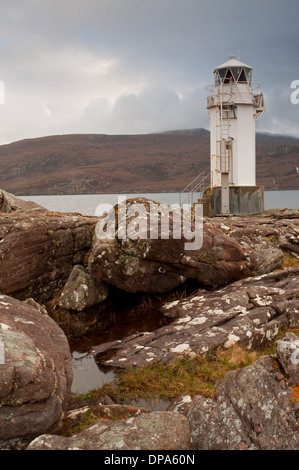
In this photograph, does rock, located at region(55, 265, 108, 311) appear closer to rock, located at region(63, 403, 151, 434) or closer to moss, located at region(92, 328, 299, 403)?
moss, located at region(92, 328, 299, 403)

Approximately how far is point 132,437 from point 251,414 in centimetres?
154

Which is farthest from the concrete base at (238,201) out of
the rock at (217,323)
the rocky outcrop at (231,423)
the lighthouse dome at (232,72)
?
the rocky outcrop at (231,423)

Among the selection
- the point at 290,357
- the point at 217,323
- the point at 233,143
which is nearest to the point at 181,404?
the point at 290,357

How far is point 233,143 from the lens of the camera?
41.9 meters

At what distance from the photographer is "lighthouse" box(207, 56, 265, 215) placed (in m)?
40.8

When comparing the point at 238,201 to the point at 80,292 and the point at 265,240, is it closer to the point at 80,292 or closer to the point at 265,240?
the point at 265,240

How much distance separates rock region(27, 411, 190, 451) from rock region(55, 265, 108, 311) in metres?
8.31

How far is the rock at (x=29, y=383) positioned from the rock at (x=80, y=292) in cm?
640

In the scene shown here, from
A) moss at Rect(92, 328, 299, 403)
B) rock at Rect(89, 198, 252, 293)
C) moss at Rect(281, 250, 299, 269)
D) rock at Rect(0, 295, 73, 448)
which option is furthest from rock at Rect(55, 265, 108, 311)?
moss at Rect(281, 250, 299, 269)

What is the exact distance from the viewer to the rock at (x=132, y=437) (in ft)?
16.8

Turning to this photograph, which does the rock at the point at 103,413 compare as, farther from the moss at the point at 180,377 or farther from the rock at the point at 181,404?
the moss at the point at 180,377

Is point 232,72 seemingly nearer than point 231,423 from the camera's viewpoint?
No
